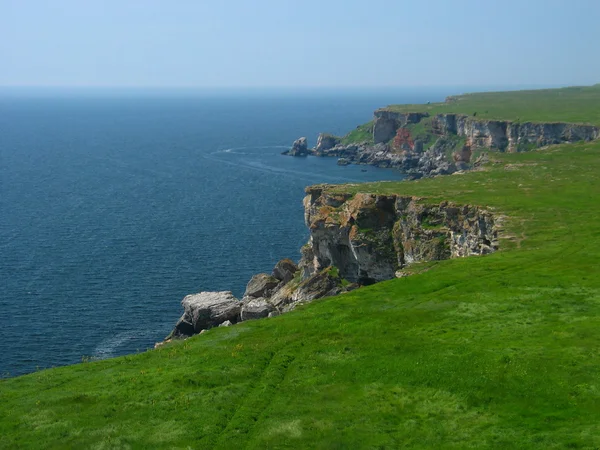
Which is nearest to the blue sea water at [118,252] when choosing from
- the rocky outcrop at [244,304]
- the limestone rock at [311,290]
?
the rocky outcrop at [244,304]

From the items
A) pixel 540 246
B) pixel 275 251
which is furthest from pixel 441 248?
pixel 275 251

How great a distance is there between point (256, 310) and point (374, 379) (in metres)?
42.3

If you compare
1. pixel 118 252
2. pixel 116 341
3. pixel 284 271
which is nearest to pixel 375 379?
pixel 116 341

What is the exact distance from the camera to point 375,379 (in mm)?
37062

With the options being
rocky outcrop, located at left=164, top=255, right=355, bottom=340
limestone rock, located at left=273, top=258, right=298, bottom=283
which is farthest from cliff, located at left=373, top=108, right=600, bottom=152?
rocky outcrop, located at left=164, top=255, right=355, bottom=340

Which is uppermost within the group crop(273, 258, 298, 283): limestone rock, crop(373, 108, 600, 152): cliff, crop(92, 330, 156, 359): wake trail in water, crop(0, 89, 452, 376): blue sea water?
crop(373, 108, 600, 152): cliff

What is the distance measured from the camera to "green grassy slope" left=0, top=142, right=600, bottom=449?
1243 inches

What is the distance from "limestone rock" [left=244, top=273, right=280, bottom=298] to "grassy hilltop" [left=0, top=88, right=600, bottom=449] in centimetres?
3906

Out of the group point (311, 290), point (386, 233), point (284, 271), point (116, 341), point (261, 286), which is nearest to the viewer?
point (116, 341)

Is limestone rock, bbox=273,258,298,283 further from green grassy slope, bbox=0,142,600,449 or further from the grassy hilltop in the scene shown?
the grassy hilltop

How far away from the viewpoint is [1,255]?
114m

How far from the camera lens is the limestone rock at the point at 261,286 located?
306ft

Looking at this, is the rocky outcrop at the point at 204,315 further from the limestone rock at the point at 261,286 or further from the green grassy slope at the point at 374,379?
the green grassy slope at the point at 374,379

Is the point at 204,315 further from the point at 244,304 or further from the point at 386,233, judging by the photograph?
the point at 386,233
